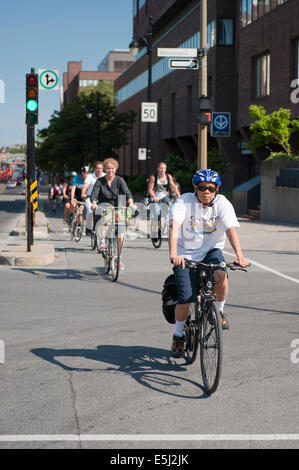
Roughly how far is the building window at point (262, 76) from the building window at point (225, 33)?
6.81 meters

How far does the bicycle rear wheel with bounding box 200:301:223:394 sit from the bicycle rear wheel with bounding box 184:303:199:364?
0.34 meters

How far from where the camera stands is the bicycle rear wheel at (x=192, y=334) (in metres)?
6.08

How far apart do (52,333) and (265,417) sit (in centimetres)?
337

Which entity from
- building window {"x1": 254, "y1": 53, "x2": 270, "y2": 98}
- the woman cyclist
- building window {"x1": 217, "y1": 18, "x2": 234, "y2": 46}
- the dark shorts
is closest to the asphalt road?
the dark shorts

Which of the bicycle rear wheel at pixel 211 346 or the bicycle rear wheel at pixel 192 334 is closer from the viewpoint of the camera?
the bicycle rear wheel at pixel 211 346

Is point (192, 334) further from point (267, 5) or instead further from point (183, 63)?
point (267, 5)

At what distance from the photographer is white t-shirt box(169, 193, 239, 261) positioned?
607 cm

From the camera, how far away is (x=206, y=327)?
5.69 m

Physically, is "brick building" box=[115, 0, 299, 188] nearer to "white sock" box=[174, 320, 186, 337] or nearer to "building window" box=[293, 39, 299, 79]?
"building window" box=[293, 39, 299, 79]

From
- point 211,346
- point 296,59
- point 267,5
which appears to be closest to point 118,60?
point 267,5

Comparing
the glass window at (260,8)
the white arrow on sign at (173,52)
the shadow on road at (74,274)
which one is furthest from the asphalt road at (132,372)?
the glass window at (260,8)

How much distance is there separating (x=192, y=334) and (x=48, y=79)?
1071 cm

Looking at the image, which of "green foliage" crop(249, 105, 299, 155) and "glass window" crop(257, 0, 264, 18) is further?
"glass window" crop(257, 0, 264, 18)

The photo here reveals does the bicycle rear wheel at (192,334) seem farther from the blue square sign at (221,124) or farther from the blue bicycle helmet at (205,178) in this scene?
the blue square sign at (221,124)
